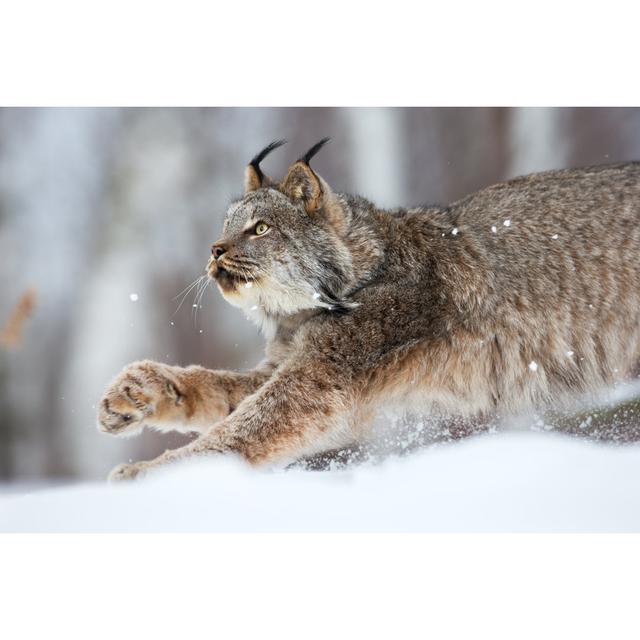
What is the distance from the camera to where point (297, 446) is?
13.8ft

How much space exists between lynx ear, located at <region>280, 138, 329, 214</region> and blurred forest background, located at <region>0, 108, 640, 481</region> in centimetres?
15

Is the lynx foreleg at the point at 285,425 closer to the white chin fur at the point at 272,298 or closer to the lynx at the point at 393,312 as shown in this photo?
the lynx at the point at 393,312

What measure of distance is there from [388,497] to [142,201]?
1.91 m

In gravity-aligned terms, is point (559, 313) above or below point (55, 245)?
below

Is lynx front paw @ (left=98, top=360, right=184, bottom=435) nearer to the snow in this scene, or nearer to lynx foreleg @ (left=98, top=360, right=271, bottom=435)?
lynx foreleg @ (left=98, top=360, right=271, bottom=435)

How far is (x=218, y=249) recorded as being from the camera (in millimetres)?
4391

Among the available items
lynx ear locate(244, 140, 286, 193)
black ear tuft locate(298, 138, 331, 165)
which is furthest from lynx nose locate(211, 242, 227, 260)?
black ear tuft locate(298, 138, 331, 165)

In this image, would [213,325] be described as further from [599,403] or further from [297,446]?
[599,403]

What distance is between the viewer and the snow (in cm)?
423

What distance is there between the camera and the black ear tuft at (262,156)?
15.0ft

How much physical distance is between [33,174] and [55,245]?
0.38 metres

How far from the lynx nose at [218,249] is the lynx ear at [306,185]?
0.42 metres

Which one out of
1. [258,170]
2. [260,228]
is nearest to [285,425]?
[260,228]
